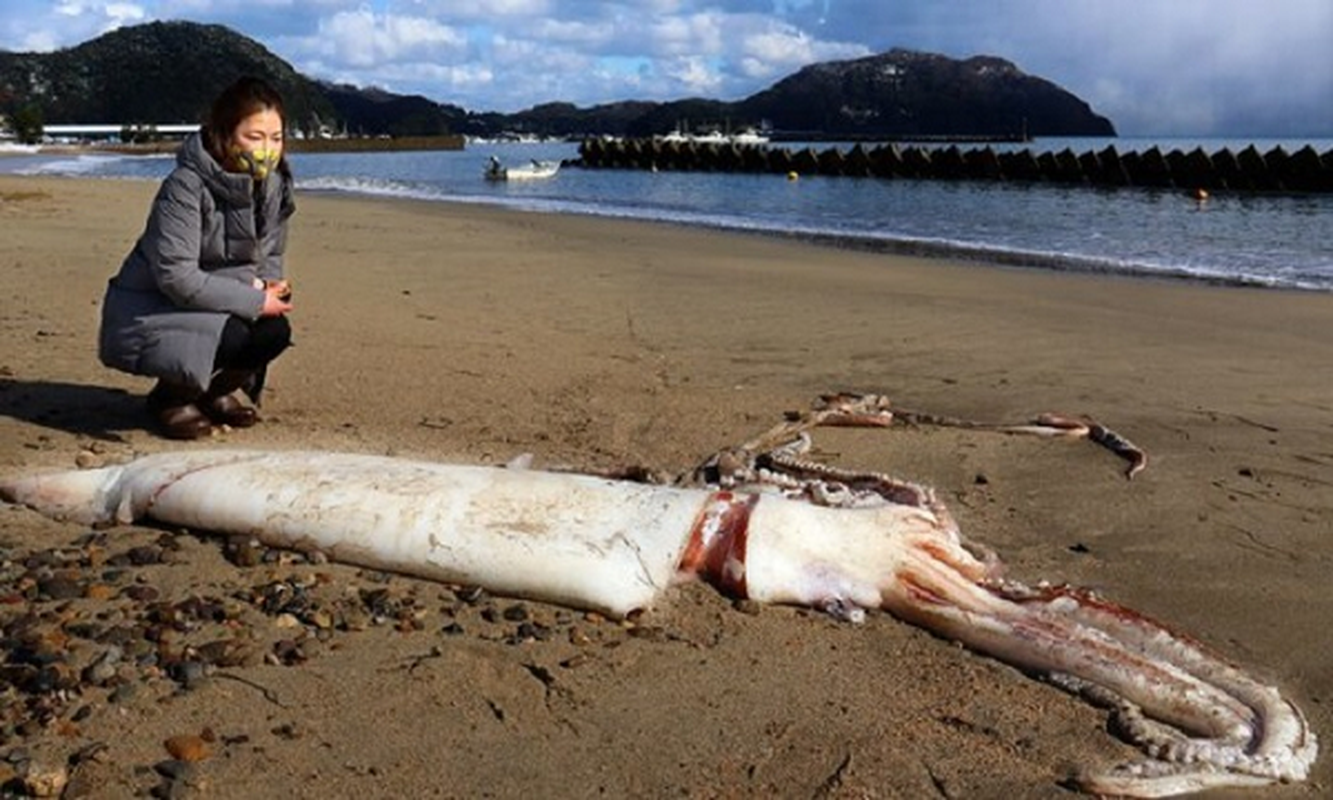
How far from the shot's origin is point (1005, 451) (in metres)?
5.36

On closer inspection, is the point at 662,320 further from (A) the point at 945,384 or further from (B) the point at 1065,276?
(B) the point at 1065,276

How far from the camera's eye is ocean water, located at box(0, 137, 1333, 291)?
15805 mm

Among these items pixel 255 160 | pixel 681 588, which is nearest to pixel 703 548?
pixel 681 588

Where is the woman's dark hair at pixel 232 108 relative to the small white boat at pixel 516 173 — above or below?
above

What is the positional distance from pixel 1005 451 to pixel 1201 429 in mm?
1082

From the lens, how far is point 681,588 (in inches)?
144

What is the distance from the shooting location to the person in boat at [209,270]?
15.8 feet

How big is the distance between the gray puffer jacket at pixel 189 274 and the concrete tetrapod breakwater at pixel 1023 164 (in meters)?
36.9

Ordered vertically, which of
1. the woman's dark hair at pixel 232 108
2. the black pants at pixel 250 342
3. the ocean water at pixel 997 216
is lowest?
the ocean water at pixel 997 216

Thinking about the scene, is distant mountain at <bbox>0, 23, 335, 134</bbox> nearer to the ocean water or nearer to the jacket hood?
the ocean water

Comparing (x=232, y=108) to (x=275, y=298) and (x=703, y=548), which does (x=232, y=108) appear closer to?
(x=275, y=298)

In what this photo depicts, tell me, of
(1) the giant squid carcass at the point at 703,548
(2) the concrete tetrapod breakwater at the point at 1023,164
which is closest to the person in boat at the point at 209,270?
(1) the giant squid carcass at the point at 703,548

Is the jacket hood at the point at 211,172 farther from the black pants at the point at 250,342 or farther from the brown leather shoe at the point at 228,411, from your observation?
the brown leather shoe at the point at 228,411

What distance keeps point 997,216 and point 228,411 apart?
21.8m
